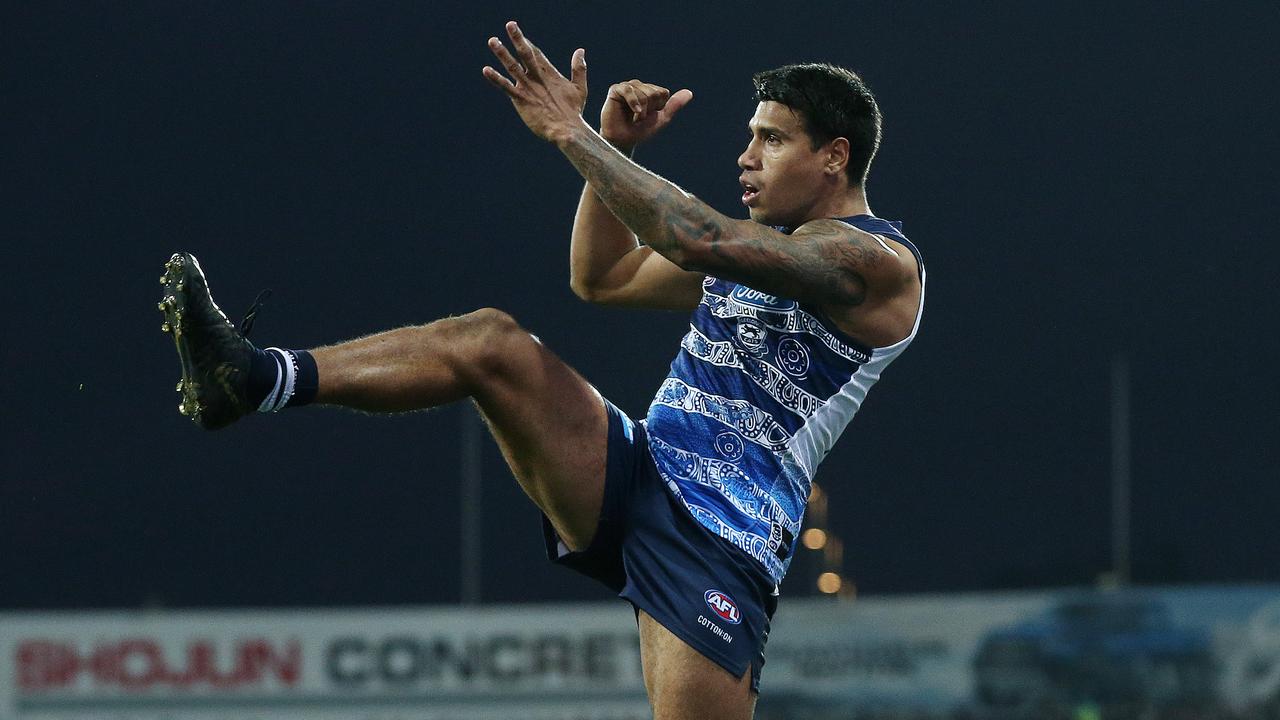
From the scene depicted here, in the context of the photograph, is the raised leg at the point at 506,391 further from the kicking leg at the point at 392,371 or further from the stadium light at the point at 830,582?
the stadium light at the point at 830,582

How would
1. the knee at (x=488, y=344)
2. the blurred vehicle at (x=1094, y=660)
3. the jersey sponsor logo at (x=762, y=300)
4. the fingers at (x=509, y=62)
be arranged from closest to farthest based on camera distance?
1. the knee at (x=488, y=344)
2. the fingers at (x=509, y=62)
3. the jersey sponsor logo at (x=762, y=300)
4. the blurred vehicle at (x=1094, y=660)

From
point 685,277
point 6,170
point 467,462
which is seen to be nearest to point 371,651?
point 467,462

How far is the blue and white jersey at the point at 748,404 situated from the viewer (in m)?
4.96

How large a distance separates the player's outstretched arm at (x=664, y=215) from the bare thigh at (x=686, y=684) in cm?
106

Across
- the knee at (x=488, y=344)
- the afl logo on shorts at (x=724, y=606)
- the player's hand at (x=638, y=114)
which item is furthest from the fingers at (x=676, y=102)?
the afl logo on shorts at (x=724, y=606)

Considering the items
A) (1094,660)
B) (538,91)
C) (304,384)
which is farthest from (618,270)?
(1094,660)

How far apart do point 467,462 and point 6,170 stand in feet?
37.8

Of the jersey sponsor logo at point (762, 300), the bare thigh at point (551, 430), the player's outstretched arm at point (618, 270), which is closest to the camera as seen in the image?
the bare thigh at point (551, 430)

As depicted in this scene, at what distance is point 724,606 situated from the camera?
4.89 metres

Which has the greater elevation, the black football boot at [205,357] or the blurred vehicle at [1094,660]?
the black football boot at [205,357]

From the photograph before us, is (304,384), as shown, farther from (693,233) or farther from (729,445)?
(729,445)

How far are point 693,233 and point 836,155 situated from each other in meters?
0.67

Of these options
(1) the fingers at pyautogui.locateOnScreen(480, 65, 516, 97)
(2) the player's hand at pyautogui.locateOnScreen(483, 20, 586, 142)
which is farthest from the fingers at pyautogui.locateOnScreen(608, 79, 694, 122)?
(1) the fingers at pyautogui.locateOnScreen(480, 65, 516, 97)

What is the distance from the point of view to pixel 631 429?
4961mm
